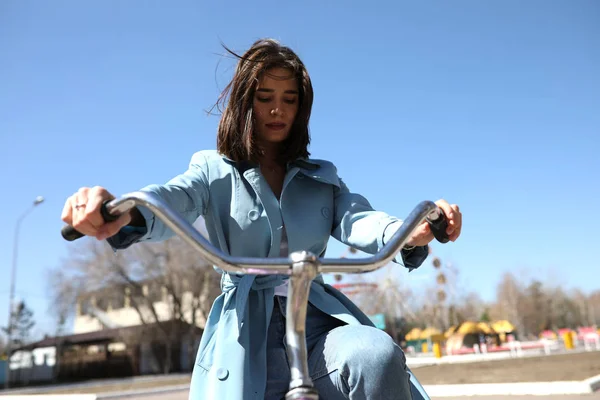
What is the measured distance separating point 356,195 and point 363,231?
258mm

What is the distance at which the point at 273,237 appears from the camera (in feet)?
5.91

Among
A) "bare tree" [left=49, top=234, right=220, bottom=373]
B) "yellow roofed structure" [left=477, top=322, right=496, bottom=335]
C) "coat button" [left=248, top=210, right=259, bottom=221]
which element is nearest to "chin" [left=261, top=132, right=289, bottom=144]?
"coat button" [left=248, top=210, right=259, bottom=221]

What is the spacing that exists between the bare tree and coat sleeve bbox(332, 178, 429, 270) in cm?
3088

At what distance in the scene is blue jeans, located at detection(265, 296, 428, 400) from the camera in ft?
4.68

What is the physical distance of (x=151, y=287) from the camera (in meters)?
35.0

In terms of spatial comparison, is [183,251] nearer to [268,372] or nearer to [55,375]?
[55,375]

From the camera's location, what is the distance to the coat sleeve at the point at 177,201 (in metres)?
1.45

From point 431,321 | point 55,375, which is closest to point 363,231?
point 55,375

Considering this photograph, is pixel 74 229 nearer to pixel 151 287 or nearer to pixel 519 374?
pixel 519 374

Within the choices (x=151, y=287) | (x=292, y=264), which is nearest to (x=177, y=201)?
(x=292, y=264)

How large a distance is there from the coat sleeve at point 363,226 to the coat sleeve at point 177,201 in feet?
1.70

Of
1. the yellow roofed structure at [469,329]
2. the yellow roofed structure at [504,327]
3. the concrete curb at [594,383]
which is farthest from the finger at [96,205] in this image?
the yellow roofed structure at [504,327]

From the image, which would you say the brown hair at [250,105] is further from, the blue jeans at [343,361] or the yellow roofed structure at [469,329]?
the yellow roofed structure at [469,329]

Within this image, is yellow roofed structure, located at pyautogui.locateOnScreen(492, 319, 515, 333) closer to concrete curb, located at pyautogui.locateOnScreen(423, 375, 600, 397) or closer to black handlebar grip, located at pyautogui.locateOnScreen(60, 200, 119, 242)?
concrete curb, located at pyautogui.locateOnScreen(423, 375, 600, 397)
